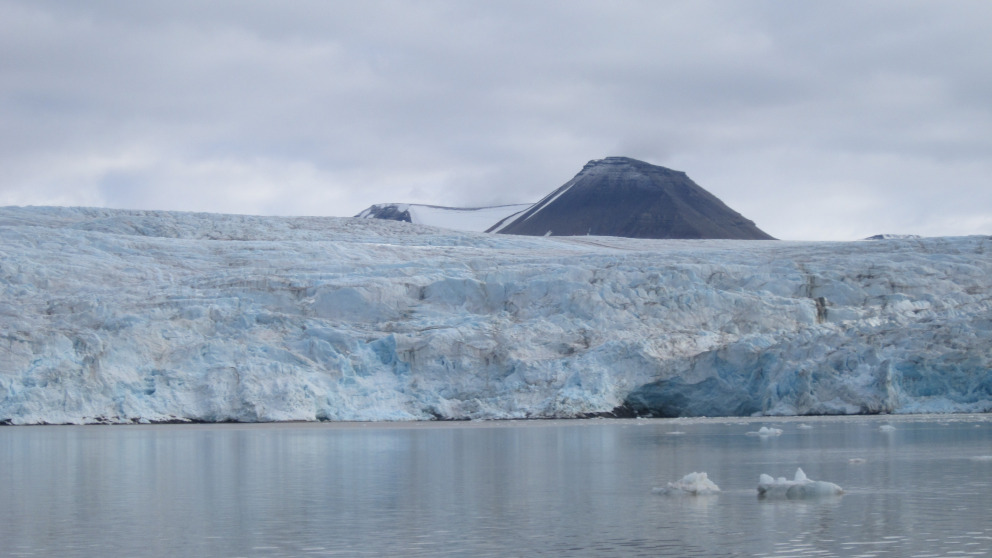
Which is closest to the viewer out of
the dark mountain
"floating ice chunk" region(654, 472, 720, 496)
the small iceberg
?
the small iceberg

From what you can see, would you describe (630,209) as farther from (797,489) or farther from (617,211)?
(797,489)

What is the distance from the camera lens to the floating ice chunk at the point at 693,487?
10312mm

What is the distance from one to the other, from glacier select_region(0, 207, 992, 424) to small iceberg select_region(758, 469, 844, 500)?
14.6 metres

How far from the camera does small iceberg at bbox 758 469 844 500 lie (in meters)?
9.95

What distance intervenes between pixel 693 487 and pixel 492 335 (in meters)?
16.6

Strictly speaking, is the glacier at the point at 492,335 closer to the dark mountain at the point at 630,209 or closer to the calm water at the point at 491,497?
the calm water at the point at 491,497

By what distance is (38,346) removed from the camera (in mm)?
24250

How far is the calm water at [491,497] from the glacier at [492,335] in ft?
16.7

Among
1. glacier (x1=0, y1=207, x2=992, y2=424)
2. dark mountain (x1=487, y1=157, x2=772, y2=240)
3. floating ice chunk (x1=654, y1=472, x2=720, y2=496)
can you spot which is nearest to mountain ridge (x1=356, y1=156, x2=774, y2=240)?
dark mountain (x1=487, y1=157, x2=772, y2=240)

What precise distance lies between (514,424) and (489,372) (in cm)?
251

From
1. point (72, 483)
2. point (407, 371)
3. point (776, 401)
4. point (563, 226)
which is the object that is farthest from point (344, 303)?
point (563, 226)

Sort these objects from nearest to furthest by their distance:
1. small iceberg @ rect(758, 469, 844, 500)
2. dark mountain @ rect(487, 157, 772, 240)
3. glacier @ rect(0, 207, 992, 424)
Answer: small iceberg @ rect(758, 469, 844, 500), glacier @ rect(0, 207, 992, 424), dark mountain @ rect(487, 157, 772, 240)

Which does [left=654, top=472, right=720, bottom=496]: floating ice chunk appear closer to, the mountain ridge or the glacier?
the glacier

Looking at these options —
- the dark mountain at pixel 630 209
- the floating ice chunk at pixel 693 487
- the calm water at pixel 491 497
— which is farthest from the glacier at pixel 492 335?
the dark mountain at pixel 630 209
